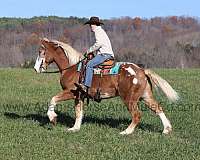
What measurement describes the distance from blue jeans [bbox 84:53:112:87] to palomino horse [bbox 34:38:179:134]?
0.15 metres

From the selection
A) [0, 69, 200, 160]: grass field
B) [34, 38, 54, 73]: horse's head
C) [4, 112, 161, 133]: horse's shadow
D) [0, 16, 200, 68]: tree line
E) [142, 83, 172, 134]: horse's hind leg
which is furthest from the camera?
[0, 16, 200, 68]: tree line

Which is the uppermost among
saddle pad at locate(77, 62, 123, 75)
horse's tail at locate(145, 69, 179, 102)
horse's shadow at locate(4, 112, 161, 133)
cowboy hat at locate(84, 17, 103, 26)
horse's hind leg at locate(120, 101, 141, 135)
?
cowboy hat at locate(84, 17, 103, 26)

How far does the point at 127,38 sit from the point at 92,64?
78979mm

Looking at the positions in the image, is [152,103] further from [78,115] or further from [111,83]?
[78,115]

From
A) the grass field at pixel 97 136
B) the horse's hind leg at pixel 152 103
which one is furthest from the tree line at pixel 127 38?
the horse's hind leg at pixel 152 103

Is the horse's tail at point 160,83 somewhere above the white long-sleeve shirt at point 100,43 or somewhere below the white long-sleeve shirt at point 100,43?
below

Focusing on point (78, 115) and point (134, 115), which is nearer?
point (134, 115)

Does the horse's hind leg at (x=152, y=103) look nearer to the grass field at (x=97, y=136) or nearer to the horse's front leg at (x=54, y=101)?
the grass field at (x=97, y=136)

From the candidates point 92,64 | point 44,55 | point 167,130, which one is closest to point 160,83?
point 167,130

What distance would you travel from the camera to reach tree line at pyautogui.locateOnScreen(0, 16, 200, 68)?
6812 centimetres

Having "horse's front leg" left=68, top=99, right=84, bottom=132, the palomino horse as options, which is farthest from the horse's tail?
"horse's front leg" left=68, top=99, right=84, bottom=132

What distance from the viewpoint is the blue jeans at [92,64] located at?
1009cm

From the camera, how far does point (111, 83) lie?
10070 millimetres

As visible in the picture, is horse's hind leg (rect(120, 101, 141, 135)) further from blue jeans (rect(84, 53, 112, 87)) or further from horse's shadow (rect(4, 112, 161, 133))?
blue jeans (rect(84, 53, 112, 87))
